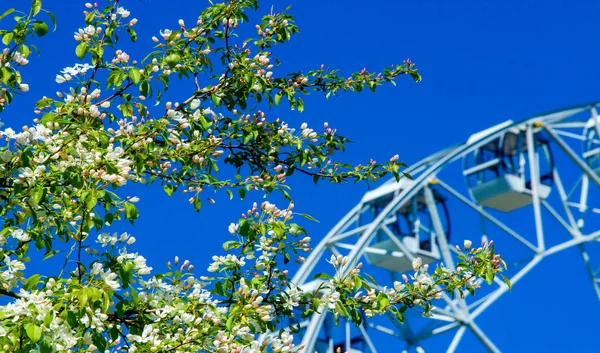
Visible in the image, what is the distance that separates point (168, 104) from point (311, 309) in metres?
1.54

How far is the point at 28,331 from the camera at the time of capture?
5.26 meters

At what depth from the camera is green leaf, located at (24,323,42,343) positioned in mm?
5211

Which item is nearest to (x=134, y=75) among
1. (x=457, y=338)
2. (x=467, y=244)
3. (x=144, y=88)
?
(x=144, y=88)

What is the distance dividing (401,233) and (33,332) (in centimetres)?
2344

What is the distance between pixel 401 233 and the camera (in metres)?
28.4

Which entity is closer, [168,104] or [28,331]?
[28,331]

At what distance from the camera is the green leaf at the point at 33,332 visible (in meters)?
5.21

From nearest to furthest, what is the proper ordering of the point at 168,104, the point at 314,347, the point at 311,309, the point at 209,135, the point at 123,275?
1. the point at 123,275
2. the point at 311,309
3. the point at 168,104
4. the point at 209,135
5. the point at 314,347

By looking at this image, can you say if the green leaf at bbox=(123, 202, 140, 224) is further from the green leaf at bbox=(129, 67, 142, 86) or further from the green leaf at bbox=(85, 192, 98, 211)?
the green leaf at bbox=(129, 67, 142, 86)

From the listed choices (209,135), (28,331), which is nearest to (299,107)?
(209,135)

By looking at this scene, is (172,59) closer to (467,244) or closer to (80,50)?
(80,50)

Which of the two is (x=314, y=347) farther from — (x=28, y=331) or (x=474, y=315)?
(x=28, y=331)

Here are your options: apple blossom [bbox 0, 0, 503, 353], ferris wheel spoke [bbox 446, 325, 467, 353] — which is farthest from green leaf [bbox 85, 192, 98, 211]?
ferris wheel spoke [bbox 446, 325, 467, 353]

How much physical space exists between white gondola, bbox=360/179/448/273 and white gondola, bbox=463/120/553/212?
1.10 meters
